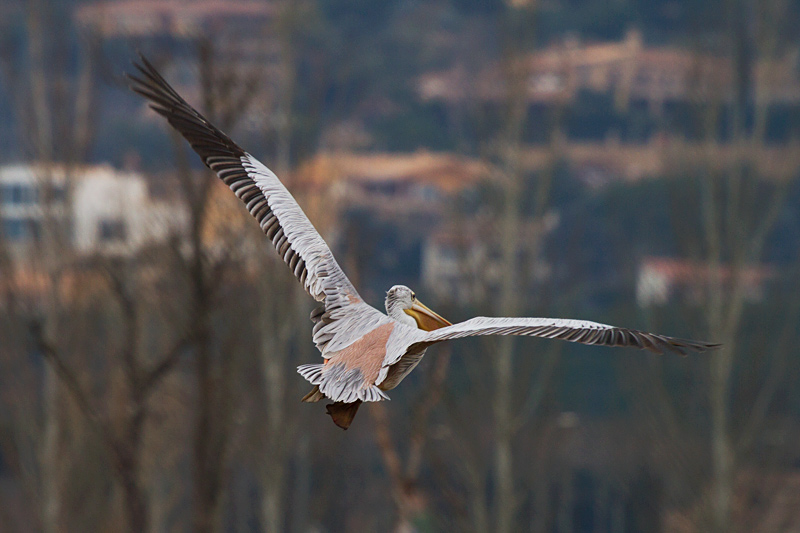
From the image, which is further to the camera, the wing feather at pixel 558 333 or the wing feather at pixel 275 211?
the wing feather at pixel 275 211

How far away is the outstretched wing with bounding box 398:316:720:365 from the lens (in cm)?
367

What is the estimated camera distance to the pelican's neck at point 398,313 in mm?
4168

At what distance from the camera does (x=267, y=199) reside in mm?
5219

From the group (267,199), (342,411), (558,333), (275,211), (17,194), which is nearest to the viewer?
(342,411)

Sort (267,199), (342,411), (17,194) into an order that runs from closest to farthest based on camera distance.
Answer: (342,411) → (267,199) → (17,194)

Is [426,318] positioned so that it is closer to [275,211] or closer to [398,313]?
A: [398,313]

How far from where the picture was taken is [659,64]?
67.2 meters

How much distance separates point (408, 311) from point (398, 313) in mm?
50

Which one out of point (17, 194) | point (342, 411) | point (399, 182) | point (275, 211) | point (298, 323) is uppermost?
point (399, 182)

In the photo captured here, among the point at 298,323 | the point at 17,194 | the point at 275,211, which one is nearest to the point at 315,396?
the point at 275,211

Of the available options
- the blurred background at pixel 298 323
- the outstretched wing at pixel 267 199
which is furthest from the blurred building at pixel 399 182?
the outstretched wing at pixel 267 199

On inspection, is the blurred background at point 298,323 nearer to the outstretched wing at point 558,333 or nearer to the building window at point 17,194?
the outstretched wing at point 558,333

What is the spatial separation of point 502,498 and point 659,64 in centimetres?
5238

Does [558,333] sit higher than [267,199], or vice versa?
[267,199]
